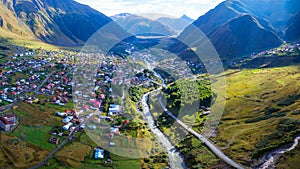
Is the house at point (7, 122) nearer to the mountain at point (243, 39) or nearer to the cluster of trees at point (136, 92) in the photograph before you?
the cluster of trees at point (136, 92)

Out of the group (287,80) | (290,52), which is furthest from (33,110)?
(290,52)

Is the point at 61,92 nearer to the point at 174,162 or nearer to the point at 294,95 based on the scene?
the point at 174,162

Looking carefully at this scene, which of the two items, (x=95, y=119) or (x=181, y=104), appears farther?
(x=181, y=104)

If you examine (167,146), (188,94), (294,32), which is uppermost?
(294,32)

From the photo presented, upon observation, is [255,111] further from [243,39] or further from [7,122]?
[243,39]

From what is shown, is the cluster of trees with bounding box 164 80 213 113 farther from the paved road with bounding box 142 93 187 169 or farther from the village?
the village

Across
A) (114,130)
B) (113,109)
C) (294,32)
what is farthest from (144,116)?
(294,32)
